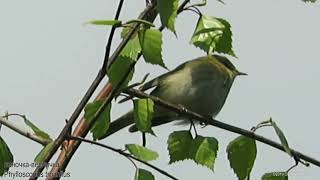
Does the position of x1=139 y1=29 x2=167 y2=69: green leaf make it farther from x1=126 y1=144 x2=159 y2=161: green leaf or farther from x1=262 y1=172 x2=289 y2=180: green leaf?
x1=262 y1=172 x2=289 y2=180: green leaf

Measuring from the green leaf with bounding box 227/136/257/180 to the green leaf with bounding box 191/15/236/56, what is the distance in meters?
0.29

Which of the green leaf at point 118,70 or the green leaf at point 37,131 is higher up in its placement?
the green leaf at point 118,70

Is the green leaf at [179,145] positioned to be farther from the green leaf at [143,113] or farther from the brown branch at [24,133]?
the brown branch at [24,133]

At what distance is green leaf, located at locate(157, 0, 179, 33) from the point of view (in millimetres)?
1629

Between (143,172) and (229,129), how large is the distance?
1.01 ft

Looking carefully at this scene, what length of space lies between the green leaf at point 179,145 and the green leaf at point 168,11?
0.52m

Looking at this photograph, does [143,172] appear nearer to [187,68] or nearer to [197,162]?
[197,162]

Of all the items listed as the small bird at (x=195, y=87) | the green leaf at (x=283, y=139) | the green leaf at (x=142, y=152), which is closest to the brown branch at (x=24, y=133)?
the green leaf at (x=142, y=152)

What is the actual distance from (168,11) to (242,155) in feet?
1.84

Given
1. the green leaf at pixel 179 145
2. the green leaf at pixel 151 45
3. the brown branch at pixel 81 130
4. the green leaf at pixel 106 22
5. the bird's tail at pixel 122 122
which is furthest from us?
the bird's tail at pixel 122 122

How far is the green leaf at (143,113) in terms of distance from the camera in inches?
76.9

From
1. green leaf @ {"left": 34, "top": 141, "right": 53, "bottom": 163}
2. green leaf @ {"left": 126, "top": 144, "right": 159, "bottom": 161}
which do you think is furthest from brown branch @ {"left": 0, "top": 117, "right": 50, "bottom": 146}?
green leaf @ {"left": 126, "top": 144, "right": 159, "bottom": 161}

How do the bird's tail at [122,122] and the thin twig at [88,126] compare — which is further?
the bird's tail at [122,122]

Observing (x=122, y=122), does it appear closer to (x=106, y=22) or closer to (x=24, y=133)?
(x=24, y=133)
